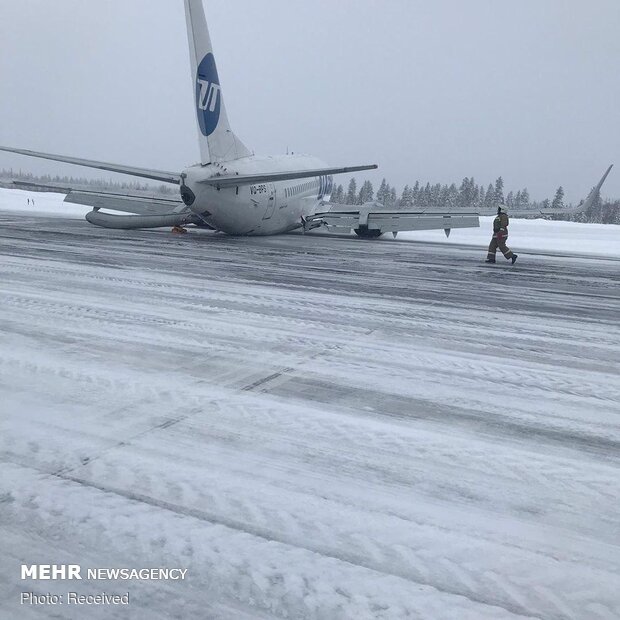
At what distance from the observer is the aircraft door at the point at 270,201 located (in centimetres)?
2270

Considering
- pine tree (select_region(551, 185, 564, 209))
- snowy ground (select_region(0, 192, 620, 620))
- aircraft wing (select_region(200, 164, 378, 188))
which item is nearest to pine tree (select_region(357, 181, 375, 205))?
pine tree (select_region(551, 185, 564, 209))

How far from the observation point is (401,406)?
4879mm

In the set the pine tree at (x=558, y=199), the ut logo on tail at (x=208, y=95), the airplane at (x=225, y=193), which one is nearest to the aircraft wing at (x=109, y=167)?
the airplane at (x=225, y=193)

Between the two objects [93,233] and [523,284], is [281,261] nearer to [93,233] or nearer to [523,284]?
[523,284]

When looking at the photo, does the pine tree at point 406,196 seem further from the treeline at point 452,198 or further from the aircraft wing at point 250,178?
the aircraft wing at point 250,178

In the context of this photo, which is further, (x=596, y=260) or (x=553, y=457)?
(x=596, y=260)

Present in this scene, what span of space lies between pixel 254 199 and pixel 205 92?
3994 millimetres

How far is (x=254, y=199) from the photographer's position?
846 inches

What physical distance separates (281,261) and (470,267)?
17.0 feet

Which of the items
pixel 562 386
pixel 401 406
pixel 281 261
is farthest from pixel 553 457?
pixel 281 261

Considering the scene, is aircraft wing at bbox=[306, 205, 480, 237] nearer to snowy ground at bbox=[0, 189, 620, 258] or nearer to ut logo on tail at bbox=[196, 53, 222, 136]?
snowy ground at bbox=[0, 189, 620, 258]

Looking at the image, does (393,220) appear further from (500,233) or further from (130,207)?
(130,207)

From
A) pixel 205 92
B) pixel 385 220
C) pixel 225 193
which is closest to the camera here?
pixel 225 193

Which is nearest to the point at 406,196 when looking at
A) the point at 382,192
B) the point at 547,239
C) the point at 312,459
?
the point at 382,192
